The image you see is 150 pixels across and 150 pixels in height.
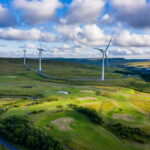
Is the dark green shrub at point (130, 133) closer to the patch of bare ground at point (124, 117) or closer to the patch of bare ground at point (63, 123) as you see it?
the patch of bare ground at point (124, 117)

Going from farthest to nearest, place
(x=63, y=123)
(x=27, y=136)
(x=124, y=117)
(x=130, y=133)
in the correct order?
(x=124, y=117)
(x=63, y=123)
(x=130, y=133)
(x=27, y=136)

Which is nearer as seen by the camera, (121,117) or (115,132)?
(115,132)

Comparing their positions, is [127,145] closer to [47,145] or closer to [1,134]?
[47,145]

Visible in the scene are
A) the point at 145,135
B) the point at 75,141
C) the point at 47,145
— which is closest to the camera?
the point at 47,145

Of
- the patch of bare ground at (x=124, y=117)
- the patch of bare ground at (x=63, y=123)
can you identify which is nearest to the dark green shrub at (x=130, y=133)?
the patch of bare ground at (x=124, y=117)

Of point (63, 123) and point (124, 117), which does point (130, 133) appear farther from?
point (63, 123)

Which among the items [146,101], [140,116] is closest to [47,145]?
[140,116]

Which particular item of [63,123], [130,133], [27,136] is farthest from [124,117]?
[27,136]

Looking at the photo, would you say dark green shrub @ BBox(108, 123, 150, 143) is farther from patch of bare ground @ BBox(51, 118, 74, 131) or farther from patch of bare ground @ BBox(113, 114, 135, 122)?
patch of bare ground @ BBox(51, 118, 74, 131)

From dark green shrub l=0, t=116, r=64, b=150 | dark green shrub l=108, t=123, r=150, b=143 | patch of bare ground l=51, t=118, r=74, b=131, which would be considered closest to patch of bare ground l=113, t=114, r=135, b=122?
dark green shrub l=108, t=123, r=150, b=143
